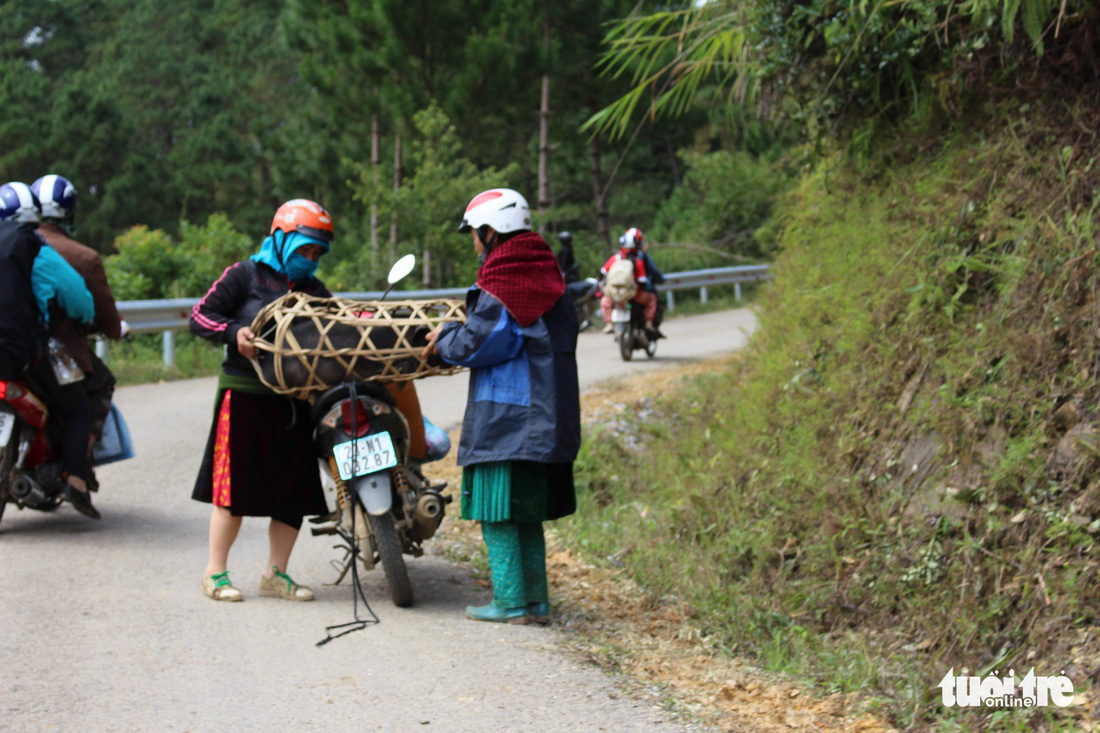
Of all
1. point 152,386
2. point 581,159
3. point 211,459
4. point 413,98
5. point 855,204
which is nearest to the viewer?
point 211,459

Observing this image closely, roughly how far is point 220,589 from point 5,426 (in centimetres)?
196

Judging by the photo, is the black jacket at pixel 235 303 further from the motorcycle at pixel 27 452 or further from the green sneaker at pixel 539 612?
the green sneaker at pixel 539 612

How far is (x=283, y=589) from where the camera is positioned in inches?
226

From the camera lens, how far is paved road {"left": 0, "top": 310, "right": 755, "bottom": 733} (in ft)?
13.5

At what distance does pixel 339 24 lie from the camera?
3033cm

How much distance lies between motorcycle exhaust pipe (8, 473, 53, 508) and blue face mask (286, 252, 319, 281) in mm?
2279

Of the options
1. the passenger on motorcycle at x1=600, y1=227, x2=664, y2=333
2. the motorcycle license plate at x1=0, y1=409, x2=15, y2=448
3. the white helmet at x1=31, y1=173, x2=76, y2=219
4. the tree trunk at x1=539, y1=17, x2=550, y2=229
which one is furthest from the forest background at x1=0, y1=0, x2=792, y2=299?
the motorcycle license plate at x1=0, y1=409, x2=15, y2=448

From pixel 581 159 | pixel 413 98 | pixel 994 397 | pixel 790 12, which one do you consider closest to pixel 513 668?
pixel 994 397

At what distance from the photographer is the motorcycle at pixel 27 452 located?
6.64 metres

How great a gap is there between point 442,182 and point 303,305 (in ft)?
67.0

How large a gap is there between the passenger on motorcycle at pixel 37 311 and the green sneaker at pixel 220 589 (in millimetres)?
1615

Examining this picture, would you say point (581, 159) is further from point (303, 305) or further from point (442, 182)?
point (303, 305)

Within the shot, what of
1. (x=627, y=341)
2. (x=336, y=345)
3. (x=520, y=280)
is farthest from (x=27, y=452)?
(x=627, y=341)

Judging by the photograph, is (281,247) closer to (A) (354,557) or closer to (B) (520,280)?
(B) (520,280)
